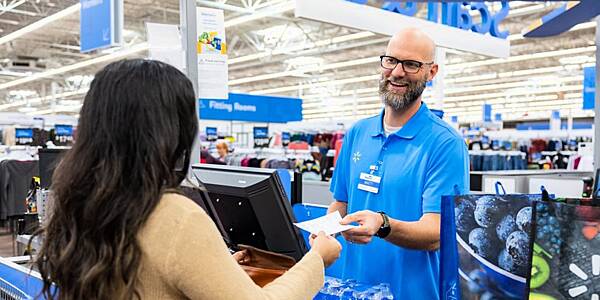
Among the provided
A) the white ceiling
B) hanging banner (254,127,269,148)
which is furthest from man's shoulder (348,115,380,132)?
hanging banner (254,127,269,148)

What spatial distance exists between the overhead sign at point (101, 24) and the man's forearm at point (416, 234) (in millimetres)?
2198

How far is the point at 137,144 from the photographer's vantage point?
106 centimetres

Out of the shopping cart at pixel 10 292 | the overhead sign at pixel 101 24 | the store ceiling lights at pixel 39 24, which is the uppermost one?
the store ceiling lights at pixel 39 24

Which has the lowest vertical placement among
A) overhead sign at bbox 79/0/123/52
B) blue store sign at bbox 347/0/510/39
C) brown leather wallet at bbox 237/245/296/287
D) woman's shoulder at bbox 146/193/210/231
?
brown leather wallet at bbox 237/245/296/287

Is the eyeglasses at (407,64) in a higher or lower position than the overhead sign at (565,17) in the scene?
lower

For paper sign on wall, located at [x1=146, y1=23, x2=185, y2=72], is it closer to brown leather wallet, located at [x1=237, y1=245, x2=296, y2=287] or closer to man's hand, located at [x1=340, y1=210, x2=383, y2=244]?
brown leather wallet, located at [x1=237, y1=245, x2=296, y2=287]

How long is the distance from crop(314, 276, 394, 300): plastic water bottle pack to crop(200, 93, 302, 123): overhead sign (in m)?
9.69

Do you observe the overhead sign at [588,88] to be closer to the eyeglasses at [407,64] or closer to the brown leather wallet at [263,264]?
the eyeglasses at [407,64]

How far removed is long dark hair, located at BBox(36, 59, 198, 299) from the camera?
104cm

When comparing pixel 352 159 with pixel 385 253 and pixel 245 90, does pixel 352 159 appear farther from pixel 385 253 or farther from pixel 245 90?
pixel 245 90

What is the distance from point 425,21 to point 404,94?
419 centimetres

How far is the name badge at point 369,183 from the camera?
203 centimetres

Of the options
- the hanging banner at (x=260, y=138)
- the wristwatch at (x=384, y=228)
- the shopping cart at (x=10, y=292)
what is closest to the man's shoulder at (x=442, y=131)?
the wristwatch at (x=384, y=228)

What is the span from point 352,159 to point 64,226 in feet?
4.18
